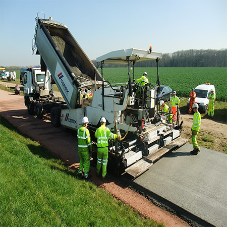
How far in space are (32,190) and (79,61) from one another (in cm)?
696

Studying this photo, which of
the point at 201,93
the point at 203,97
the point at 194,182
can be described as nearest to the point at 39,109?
the point at 194,182

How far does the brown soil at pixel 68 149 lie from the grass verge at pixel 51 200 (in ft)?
0.82

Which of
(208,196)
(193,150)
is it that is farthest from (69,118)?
(208,196)

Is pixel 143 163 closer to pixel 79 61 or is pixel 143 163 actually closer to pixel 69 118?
pixel 69 118

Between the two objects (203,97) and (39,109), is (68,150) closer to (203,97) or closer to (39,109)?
(39,109)

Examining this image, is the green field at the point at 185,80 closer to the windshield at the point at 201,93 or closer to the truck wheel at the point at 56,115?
the truck wheel at the point at 56,115

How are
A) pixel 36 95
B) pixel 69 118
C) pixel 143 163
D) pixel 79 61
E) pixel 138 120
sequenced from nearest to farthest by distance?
1. pixel 143 163
2. pixel 138 120
3. pixel 69 118
4. pixel 79 61
5. pixel 36 95

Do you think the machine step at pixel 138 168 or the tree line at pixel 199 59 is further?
the tree line at pixel 199 59

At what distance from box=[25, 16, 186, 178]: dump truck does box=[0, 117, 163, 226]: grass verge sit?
1127mm

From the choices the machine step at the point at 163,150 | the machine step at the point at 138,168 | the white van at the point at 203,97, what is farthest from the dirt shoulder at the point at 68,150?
the white van at the point at 203,97

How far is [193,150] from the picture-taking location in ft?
22.1

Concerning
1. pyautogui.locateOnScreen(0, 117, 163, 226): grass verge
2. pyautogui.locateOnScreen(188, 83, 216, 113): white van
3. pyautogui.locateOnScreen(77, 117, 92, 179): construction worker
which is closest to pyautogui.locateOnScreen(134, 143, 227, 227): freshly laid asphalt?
pyautogui.locateOnScreen(0, 117, 163, 226): grass verge

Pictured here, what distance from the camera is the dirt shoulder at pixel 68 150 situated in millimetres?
4098

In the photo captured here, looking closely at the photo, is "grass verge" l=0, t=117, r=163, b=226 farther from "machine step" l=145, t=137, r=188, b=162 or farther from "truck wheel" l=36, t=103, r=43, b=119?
"truck wheel" l=36, t=103, r=43, b=119
